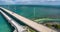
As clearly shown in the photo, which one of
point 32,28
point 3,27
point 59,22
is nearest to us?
point 32,28

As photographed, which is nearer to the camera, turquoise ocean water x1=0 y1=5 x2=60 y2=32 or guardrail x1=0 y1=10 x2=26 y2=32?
guardrail x1=0 y1=10 x2=26 y2=32

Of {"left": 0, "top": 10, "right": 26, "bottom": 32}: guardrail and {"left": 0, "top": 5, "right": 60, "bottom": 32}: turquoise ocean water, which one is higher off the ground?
{"left": 0, "top": 5, "right": 60, "bottom": 32}: turquoise ocean water

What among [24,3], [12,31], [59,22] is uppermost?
[24,3]

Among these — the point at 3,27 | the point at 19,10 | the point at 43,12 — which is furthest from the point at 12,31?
the point at 43,12

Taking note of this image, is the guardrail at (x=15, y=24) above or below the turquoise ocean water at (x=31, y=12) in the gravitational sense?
below

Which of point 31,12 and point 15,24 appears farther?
point 31,12

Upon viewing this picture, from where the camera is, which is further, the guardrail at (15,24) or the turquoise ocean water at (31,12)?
the turquoise ocean water at (31,12)

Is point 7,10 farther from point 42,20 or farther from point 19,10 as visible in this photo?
point 42,20

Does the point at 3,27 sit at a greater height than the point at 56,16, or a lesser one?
lesser
